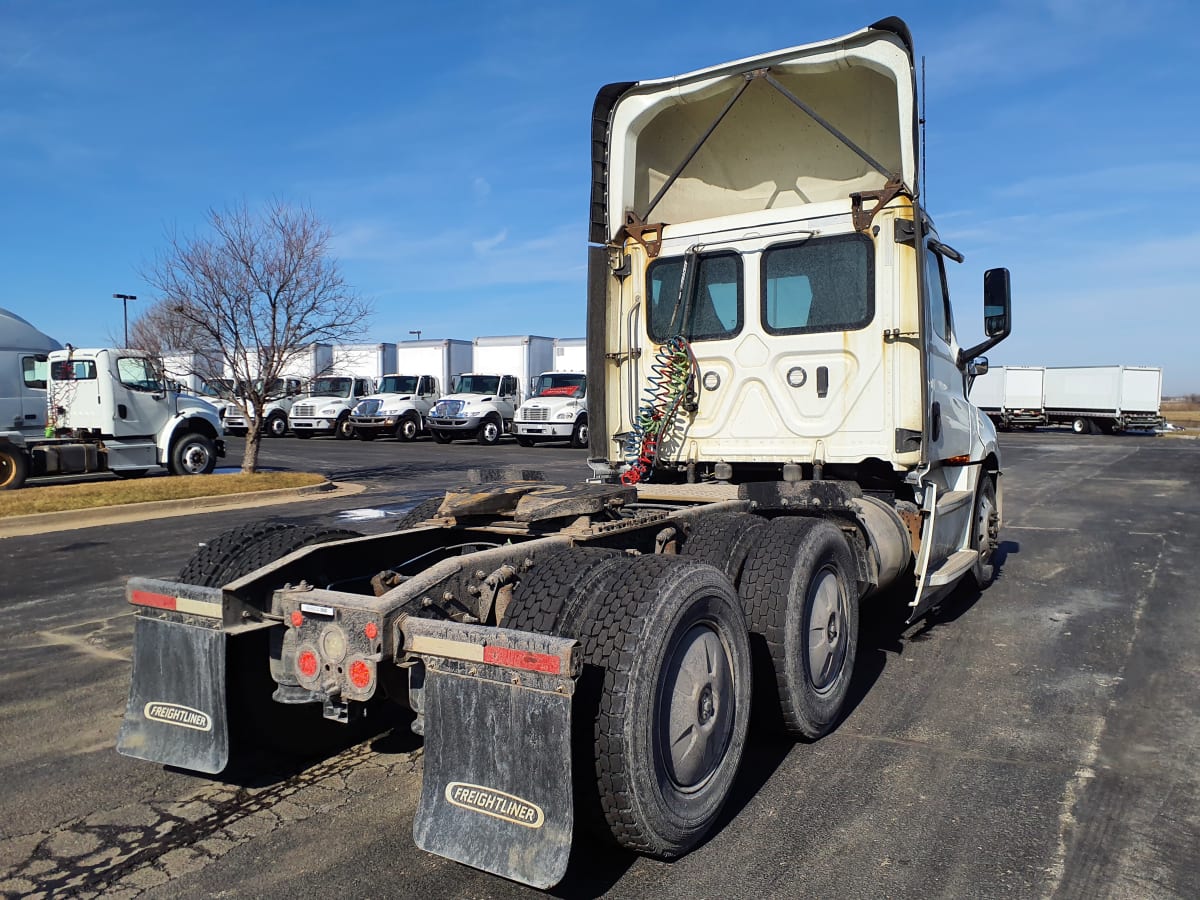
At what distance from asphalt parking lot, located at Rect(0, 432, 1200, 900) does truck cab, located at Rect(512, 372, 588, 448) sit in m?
19.7

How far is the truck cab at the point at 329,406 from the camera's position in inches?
Result: 1228

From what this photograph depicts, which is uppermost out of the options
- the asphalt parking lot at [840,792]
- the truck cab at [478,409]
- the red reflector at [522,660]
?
the truck cab at [478,409]

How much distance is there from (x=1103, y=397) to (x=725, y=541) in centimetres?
3816

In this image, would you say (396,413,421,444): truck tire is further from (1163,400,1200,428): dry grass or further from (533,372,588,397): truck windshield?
(1163,400,1200,428): dry grass

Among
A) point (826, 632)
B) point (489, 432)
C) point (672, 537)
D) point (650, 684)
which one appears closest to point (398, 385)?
point (489, 432)

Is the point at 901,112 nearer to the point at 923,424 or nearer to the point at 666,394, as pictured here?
the point at 923,424

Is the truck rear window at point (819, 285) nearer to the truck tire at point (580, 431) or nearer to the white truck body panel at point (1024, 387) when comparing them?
the truck tire at point (580, 431)

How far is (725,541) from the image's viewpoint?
4.29m

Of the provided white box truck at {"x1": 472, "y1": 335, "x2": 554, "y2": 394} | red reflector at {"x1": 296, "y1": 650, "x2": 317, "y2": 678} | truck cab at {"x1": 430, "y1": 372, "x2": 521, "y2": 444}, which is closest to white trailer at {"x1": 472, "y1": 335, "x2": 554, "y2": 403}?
white box truck at {"x1": 472, "y1": 335, "x2": 554, "y2": 394}

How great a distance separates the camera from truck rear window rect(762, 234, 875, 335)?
216 inches

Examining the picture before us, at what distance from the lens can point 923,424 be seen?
212 inches

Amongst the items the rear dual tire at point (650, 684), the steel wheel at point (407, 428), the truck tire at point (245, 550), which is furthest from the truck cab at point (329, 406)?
the rear dual tire at point (650, 684)

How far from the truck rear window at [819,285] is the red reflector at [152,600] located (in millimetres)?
3848

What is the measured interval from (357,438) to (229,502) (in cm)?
1875
